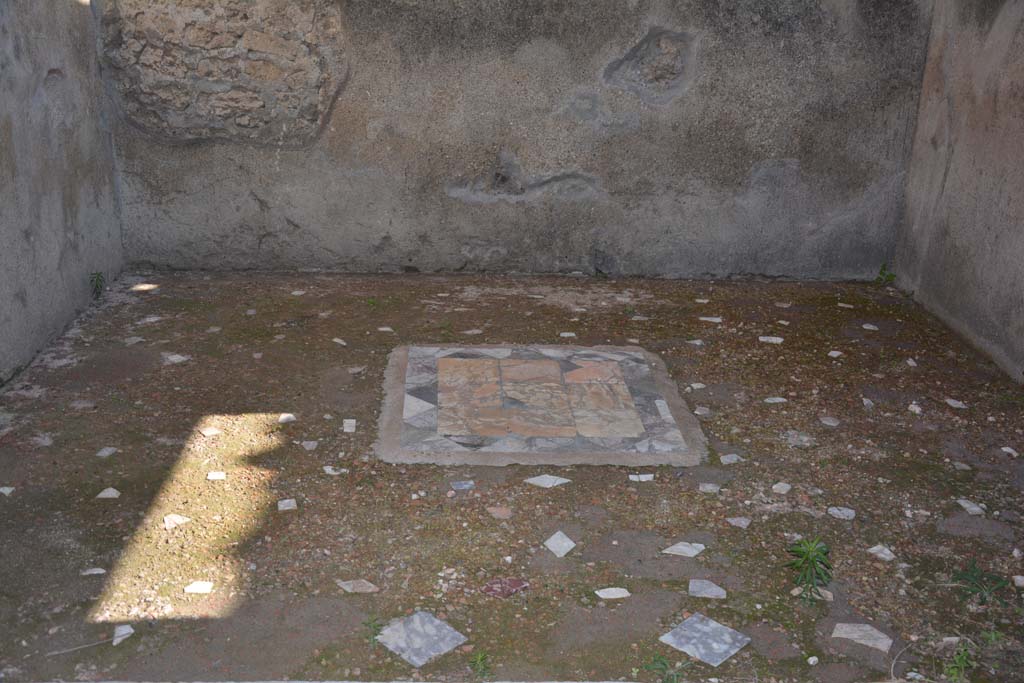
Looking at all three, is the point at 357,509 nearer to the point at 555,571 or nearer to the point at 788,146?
the point at 555,571

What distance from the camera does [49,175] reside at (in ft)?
14.7

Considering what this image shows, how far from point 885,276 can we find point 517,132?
8.21ft

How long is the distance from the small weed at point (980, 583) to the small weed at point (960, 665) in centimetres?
29

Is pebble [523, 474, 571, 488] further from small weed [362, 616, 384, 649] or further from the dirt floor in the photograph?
small weed [362, 616, 384, 649]

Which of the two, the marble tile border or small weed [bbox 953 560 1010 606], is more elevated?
the marble tile border

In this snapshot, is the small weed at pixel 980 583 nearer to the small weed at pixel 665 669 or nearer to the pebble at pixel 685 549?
the pebble at pixel 685 549

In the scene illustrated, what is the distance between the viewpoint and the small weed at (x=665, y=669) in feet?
8.14

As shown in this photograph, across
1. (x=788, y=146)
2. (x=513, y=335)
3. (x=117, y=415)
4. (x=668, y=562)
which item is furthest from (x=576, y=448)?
(x=788, y=146)

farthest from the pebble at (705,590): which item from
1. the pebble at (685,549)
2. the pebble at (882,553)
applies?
the pebble at (882,553)

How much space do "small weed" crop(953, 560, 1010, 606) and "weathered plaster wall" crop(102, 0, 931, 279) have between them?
3.11 m

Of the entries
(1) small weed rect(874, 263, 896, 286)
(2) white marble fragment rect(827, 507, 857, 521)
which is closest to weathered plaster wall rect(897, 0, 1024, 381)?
(1) small weed rect(874, 263, 896, 286)

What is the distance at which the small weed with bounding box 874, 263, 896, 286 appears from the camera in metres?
5.84

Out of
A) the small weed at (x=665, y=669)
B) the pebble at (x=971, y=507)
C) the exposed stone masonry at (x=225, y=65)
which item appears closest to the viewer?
the small weed at (x=665, y=669)

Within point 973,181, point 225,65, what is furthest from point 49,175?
point 973,181
